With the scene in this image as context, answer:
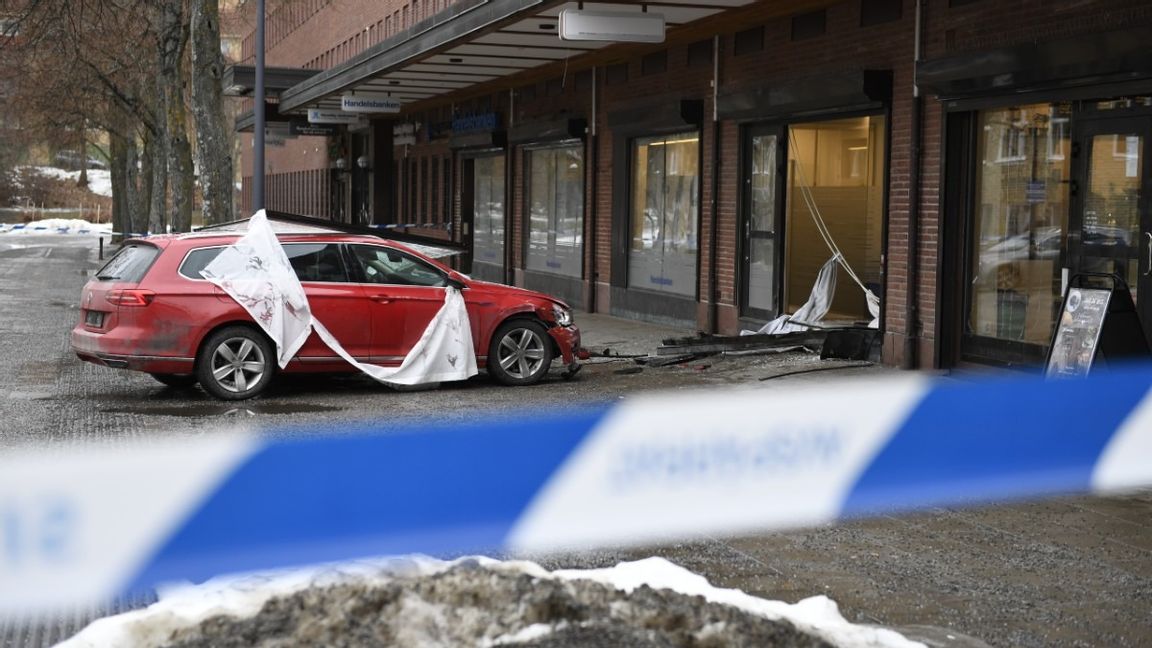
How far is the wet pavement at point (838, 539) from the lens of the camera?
5.89m

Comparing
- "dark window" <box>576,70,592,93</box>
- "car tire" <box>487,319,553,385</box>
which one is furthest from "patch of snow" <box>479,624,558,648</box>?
"dark window" <box>576,70,592,93</box>

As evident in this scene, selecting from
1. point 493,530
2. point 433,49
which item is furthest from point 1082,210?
point 433,49

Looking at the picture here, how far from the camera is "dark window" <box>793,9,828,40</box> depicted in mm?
15867

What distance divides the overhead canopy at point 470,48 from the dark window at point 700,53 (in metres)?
0.59

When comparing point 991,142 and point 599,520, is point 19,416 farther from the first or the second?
point 991,142

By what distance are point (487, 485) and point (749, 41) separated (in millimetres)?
13143

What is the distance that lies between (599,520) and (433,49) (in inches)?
634

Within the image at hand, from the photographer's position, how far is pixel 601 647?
4473 mm

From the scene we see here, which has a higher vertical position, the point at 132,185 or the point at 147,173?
the point at 147,173

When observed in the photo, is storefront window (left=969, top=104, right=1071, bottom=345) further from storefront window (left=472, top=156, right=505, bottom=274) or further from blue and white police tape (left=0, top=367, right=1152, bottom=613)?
storefront window (left=472, top=156, right=505, bottom=274)

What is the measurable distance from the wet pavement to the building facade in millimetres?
1681

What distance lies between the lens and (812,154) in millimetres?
17531

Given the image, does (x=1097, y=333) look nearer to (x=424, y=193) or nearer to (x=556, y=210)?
(x=556, y=210)

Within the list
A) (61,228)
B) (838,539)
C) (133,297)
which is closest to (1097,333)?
(838,539)
